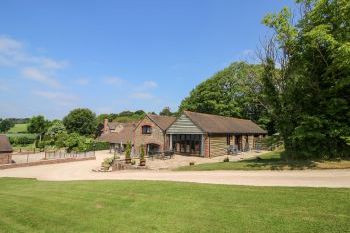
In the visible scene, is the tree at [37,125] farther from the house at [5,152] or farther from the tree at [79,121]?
the house at [5,152]

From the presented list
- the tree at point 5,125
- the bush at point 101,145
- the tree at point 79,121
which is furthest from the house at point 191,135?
the tree at point 5,125

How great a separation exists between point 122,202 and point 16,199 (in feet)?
18.3

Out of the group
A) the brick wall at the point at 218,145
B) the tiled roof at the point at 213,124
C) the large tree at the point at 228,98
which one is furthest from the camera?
the large tree at the point at 228,98

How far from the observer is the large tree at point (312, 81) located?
20.2 meters

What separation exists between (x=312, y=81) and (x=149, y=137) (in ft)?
83.6

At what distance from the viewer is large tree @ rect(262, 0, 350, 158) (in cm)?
2025

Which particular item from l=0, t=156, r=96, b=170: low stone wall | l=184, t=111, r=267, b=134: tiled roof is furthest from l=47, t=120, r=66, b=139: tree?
l=184, t=111, r=267, b=134: tiled roof

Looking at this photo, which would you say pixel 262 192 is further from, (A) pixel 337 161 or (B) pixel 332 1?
(B) pixel 332 1

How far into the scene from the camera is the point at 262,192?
12492 millimetres

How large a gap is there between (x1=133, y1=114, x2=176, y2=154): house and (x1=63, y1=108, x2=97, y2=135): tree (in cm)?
4713

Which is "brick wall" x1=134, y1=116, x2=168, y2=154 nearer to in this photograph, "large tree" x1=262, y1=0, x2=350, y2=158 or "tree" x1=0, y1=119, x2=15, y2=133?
"large tree" x1=262, y1=0, x2=350, y2=158

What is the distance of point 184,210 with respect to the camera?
1094 cm

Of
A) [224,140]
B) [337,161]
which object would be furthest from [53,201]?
[224,140]

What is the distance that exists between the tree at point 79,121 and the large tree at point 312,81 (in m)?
70.8
